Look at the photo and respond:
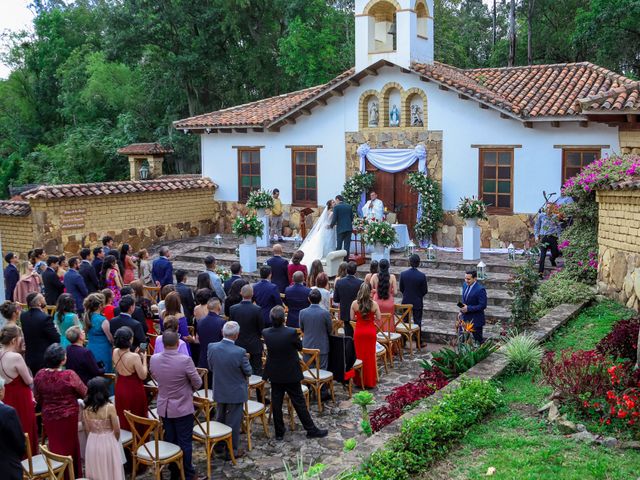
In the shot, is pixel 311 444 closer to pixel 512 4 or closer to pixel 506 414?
pixel 506 414

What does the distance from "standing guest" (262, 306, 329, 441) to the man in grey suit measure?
1.52 ft

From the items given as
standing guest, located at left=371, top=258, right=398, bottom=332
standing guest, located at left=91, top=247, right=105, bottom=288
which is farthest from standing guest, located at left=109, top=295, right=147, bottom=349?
standing guest, located at left=91, top=247, right=105, bottom=288

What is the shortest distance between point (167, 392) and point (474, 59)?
37.6 meters

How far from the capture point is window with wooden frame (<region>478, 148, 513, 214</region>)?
1794 centimetres

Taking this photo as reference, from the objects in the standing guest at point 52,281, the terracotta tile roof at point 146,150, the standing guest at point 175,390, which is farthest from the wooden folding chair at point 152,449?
the terracotta tile roof at point 146,150

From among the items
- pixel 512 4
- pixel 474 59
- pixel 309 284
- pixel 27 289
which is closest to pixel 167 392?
pixel 309 284

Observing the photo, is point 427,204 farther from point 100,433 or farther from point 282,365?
point 100,433

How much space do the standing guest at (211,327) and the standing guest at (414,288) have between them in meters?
4.01

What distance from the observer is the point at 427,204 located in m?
18.6

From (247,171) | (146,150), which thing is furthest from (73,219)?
(146,150)

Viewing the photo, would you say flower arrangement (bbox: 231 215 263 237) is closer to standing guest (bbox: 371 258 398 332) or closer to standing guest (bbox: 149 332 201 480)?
standing guest (bbox: 371 258 398 332)

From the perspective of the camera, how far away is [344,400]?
10.0 meters

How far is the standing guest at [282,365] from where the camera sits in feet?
27.4

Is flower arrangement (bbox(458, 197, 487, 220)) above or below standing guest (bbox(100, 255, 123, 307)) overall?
above
